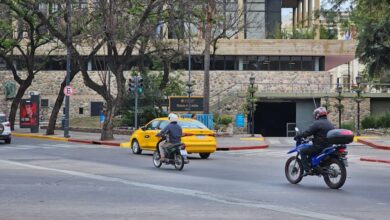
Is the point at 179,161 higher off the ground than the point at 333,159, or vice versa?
the point at 333,159

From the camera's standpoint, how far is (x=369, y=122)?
50.8 metres

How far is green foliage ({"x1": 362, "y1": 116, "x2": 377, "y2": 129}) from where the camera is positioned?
166 ft

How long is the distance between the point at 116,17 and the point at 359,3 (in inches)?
555

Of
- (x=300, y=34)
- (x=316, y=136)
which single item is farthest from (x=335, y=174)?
(x=300, y=34)

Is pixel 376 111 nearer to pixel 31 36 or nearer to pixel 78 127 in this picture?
pixel 78 127

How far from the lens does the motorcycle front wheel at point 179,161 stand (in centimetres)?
2008

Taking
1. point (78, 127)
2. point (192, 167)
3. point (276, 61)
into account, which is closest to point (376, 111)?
point (276, 61)

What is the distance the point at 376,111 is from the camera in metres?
54.8

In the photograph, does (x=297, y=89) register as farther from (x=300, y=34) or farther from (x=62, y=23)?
(x=62, y=23)

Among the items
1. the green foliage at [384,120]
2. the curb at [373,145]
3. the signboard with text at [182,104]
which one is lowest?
the curb at [373,145]

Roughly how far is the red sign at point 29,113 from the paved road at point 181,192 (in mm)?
24519

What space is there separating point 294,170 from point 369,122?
119ft

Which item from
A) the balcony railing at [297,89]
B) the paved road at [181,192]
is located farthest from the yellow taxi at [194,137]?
the balcony railing at [297,89]

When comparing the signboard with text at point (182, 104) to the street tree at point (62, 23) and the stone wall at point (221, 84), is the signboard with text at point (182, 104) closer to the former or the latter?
the street tree at point (62, 23)
